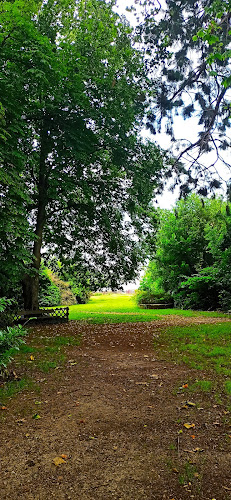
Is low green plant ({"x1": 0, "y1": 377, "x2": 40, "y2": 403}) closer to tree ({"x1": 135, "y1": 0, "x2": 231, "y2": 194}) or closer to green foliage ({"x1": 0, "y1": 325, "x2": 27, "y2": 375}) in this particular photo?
green foliage ({"x1": 0, "y1": 325, "x2": 27, "y2": 375})

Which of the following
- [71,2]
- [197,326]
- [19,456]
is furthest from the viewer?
[71,2]

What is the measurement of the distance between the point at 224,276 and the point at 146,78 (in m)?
8.82

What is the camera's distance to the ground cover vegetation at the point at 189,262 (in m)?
15.8

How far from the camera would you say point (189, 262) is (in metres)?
19.0

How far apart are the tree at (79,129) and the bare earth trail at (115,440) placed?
520cm

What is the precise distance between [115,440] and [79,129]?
904 centimetres

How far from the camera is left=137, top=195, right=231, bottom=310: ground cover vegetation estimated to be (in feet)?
51.8

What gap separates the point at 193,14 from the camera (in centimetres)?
730

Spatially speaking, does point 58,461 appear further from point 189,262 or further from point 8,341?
point 189,262

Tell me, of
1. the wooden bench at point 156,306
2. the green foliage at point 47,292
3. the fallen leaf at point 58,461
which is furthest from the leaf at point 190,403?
the wooden bench at point 156,306

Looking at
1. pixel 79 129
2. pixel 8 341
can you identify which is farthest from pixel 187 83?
pixel 8 341

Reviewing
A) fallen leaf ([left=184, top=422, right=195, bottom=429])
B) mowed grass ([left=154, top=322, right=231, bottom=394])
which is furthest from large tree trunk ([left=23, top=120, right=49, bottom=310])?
fallen leaf ([left=184, top=422, right=195, bottom=429])

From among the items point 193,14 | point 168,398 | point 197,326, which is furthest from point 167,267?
point 168,398

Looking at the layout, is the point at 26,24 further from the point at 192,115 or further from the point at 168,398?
the point at 168,398
